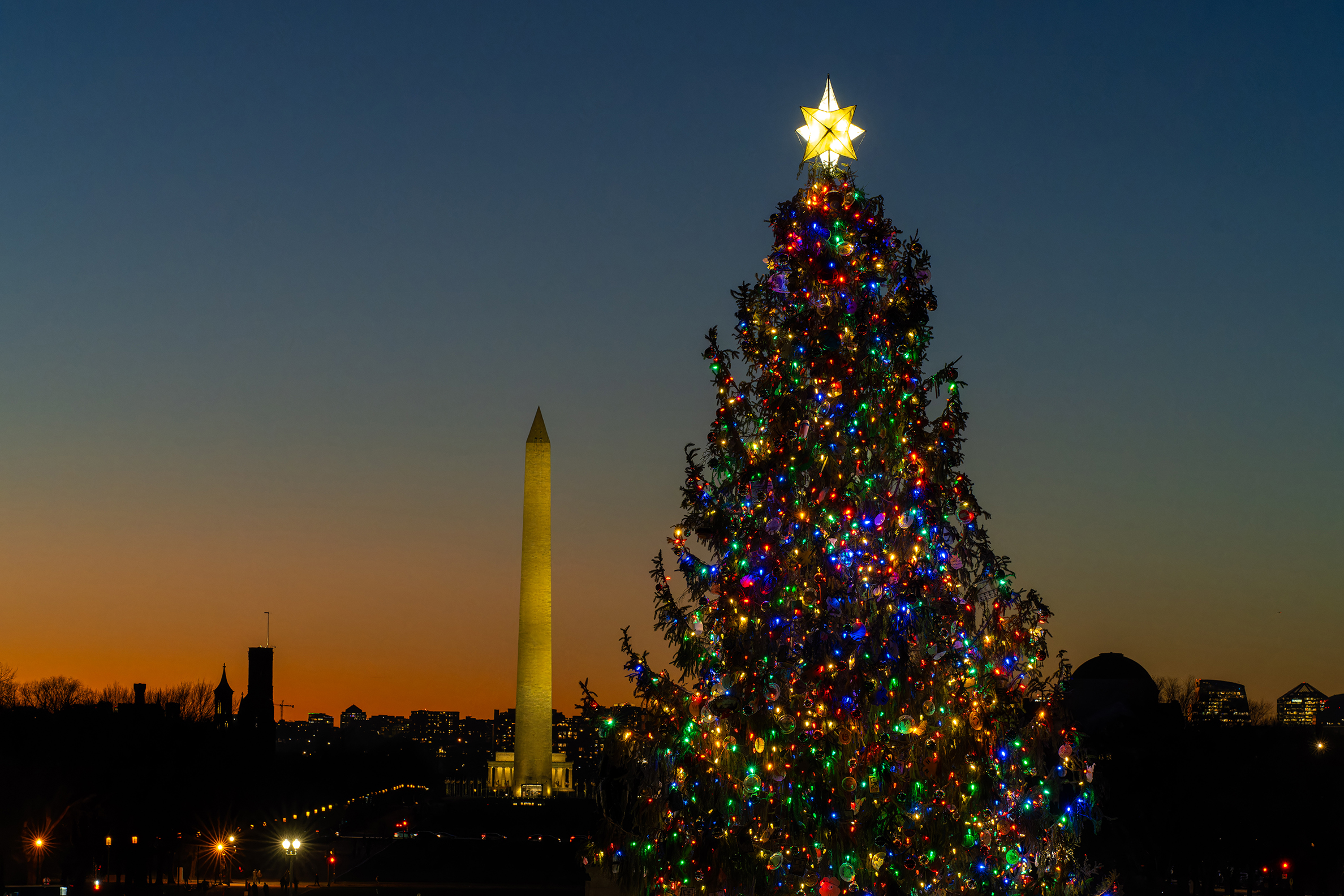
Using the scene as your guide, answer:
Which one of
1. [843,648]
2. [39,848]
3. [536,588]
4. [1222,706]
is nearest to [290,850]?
[39,848]

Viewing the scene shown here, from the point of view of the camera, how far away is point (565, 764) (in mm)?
94500

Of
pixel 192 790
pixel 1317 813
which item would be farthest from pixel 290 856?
pixel 1317 813

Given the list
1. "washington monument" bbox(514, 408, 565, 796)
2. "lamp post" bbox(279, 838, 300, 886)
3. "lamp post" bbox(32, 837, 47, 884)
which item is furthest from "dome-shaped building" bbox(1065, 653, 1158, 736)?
"lamp post" bbox(32, 837, 47, 884)

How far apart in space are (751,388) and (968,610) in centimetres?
402

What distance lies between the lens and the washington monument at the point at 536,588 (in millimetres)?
83062

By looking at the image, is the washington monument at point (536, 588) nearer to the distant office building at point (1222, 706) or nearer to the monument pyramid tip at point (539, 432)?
the monument pyramid tip at point (539, 432)

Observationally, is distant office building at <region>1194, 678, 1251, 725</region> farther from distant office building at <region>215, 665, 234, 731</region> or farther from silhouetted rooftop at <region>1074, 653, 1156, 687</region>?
distant office building at <region>215, 665, 234, 731</region>

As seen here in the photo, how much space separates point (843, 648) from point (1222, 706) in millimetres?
106611

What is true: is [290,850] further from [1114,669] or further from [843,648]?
[1114,669]

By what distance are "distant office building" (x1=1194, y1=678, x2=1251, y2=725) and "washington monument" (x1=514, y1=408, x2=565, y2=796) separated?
33858 millimetres

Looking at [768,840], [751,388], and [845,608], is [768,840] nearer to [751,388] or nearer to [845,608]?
[845,608]

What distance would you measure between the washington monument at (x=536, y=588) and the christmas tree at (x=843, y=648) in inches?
2469

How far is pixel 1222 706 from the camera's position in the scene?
383ft

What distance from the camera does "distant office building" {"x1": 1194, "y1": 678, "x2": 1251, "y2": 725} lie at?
257 feet
